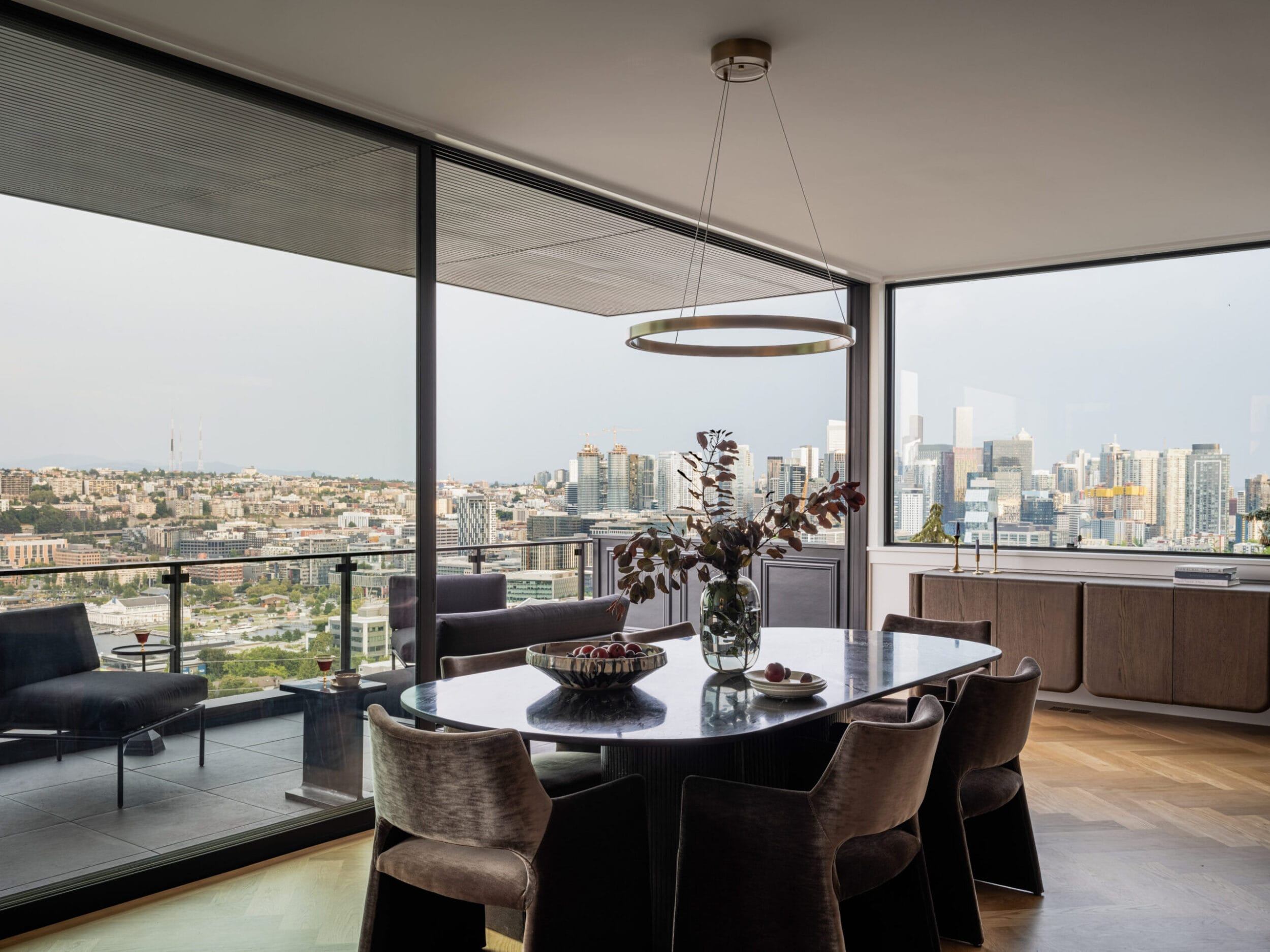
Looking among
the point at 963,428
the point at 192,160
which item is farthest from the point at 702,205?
the point at 963,428

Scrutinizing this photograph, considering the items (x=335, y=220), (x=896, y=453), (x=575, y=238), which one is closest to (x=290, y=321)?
(x=335, y=220)

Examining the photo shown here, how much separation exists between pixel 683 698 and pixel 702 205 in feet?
9.89

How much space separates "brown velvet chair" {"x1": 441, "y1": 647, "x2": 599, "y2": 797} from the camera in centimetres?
273

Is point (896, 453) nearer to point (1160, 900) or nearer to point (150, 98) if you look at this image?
point (1160, 900)

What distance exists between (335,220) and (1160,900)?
3511 millimetres

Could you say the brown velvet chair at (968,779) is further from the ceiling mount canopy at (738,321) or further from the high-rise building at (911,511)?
the high-rise building at (911,511)

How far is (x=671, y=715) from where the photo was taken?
2.39 m

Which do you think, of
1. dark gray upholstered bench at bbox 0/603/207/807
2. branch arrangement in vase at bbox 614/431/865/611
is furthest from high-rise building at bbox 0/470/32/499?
branch arrangement in vase at bbox 614/431/865/611

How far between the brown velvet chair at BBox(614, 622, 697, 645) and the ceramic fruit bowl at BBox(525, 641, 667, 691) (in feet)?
2.65

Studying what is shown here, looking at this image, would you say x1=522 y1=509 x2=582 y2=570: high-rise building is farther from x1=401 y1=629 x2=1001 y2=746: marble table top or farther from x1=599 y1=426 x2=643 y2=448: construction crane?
x1=401 y1=629 x2=1001 y2=746: marble table top

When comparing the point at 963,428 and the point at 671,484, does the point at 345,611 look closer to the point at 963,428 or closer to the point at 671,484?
the point at 963,428

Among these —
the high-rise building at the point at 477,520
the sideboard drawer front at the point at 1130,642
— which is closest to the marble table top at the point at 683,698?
the sideboard drawer front at the point at 1130,642

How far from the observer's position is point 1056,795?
4152mm

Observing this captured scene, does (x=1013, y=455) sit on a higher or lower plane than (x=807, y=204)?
lower
